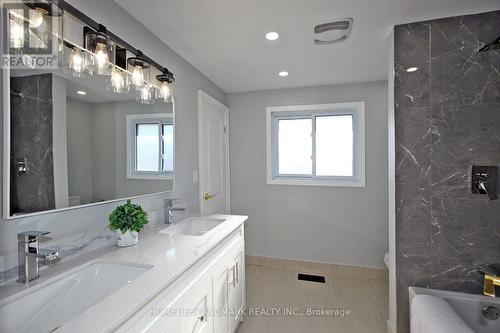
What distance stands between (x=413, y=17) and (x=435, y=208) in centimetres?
133

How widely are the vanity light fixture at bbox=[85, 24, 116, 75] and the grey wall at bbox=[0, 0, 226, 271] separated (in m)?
0.14

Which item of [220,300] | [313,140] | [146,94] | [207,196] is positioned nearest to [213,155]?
[207,196]

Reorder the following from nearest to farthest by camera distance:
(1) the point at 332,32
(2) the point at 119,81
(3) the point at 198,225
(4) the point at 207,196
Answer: (2) the point at 119,81 < (1) the point at 332,32 < (3) the point at 198,225 < (4) the point at 207,196

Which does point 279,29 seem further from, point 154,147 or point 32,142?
point 32,142

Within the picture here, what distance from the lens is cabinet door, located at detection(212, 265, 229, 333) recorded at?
1427mm

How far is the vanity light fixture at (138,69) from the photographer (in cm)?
148

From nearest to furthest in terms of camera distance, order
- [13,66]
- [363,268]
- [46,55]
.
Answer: [13,66] < [46,55] < [363,268]

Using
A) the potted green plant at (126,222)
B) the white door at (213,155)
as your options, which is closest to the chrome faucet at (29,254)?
the potted green plant at (126,222)

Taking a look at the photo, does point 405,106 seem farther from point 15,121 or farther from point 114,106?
point 15,121

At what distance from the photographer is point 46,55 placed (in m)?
1.00

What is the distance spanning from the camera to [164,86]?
5.73 feet

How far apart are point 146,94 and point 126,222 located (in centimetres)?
89

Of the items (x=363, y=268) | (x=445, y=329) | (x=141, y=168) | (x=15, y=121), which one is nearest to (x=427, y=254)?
(x=445, y=329)

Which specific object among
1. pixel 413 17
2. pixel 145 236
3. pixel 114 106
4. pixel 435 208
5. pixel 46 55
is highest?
pixel 413 17
